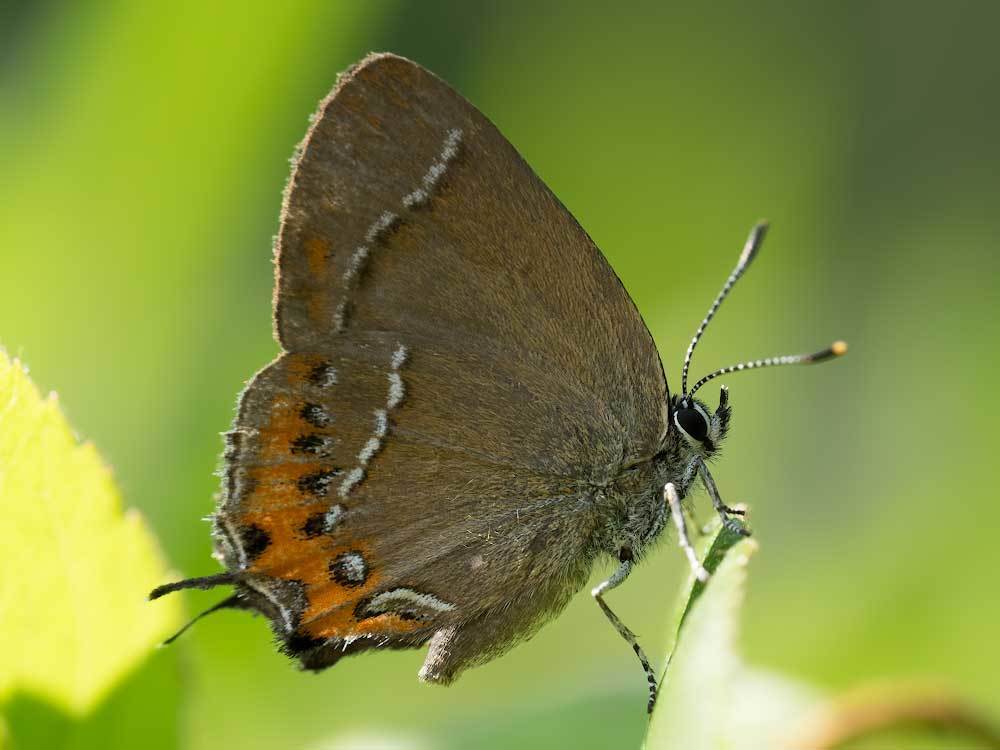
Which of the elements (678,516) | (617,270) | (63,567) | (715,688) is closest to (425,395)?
(678,516)

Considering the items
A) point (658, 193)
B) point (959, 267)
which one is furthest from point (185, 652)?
point (959, 267)

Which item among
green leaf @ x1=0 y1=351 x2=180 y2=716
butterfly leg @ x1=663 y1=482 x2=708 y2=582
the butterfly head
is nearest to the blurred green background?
green leaf @ x1=0 y1=351 x2=180 y2=716

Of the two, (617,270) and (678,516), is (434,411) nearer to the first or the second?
(678,516)

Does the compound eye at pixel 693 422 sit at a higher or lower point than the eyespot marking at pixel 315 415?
lower

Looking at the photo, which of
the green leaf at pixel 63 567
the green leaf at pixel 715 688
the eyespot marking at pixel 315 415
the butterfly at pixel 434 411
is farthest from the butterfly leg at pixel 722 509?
the green leaf at pixel 63 567

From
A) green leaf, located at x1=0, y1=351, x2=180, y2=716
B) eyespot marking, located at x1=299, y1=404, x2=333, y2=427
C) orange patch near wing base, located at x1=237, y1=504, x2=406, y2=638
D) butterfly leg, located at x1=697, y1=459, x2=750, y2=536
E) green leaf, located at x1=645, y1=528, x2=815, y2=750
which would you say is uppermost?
green leaf, located at x1=0, y1=351, x2=180, y2=716

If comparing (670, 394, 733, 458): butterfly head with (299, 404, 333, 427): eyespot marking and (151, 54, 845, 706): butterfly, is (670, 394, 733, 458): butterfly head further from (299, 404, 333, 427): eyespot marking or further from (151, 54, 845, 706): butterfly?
(299, 404, 333, 427): eyespot marking

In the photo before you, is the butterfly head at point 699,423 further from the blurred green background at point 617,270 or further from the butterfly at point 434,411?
the blurred green background at point 617,270
